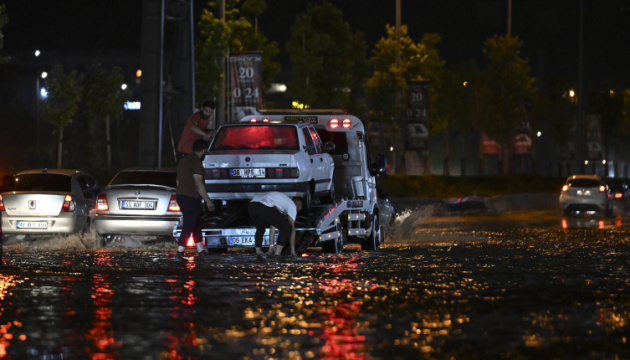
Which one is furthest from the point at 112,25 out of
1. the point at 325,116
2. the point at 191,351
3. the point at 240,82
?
the point at 191,351

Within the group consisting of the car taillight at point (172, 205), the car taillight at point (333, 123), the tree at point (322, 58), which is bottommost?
the car taillight at point (172, 205)

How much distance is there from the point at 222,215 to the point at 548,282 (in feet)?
20.8

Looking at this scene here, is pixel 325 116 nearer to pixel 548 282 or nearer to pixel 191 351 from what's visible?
pixel 548 282

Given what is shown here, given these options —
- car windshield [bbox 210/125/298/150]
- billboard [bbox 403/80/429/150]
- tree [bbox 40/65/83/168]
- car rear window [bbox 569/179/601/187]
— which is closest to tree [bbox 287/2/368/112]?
billboard [bbox 403/80/429/150]

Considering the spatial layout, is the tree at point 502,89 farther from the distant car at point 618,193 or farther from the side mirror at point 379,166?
the side mirror at point 379,166

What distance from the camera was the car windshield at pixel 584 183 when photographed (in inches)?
1599

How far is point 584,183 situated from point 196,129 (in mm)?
23162

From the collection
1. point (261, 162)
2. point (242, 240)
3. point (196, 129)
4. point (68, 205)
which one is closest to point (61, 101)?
point (68, 205)

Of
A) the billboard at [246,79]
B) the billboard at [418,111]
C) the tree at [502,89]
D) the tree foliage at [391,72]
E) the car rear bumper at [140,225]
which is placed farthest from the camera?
the tree at [502,89]

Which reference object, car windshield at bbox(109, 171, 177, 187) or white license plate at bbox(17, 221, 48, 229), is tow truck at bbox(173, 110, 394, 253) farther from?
white license plate at bbox(17, 221, 48, 229)

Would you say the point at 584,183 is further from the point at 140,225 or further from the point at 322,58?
the point at 322,58

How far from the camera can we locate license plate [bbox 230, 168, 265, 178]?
Result: 62.5 ft

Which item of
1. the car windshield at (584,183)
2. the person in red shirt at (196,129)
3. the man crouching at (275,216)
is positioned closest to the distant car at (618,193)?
the car windshield at (584,183)

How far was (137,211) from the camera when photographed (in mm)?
22016
